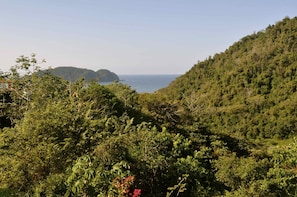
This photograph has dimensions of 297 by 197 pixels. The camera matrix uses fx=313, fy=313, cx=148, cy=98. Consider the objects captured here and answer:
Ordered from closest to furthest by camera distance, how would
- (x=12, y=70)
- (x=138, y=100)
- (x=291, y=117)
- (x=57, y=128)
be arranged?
(x=57, y=128)
(x=12, y=70)
(x=138, y=100)
(x=291, y=117)

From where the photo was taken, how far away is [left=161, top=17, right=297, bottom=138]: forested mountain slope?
6081 centimetres

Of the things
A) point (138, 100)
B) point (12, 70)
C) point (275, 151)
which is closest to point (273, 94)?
point (138, 100)

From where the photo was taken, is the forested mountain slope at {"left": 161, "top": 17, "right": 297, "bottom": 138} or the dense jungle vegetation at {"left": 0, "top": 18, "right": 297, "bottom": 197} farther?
the forested mountain slope at {"left": 161, "top": 17, "right": 297, "bottom": 138}

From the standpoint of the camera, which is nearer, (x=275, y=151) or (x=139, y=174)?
(x=139, y=174)

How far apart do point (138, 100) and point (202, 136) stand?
265 inches

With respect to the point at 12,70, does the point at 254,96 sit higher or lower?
lower

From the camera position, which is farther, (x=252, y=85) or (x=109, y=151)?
(x=252, y=85)

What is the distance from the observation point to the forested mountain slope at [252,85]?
60.8m

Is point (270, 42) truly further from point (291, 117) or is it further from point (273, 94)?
point (291, 117)

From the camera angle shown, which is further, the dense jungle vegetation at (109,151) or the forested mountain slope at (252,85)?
the forested mountain slope at (252,85)

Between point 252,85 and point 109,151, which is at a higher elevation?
point 109,151

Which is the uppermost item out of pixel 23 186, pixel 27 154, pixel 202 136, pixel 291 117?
pixel 27 154

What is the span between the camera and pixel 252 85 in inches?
2840

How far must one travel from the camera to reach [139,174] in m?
10.4
